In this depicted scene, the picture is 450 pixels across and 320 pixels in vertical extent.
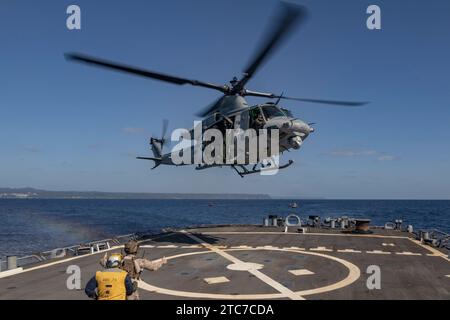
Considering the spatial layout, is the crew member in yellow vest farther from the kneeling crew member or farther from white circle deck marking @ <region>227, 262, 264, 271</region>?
white circle deck marking @ <region>227, 262, 264, 271</region>

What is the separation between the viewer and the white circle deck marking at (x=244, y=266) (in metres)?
17.9

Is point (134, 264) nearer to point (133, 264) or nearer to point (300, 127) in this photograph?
point (133, 264)

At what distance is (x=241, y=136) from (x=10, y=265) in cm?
1531

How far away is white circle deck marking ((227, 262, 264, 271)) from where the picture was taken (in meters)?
17.9

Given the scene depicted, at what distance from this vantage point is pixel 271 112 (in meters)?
23.5

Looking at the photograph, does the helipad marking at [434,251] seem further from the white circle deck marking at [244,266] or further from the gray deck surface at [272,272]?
the white circle deck marking at [244,266]

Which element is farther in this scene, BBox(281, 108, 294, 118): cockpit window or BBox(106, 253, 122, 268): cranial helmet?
BBox(281, 108, 294, 118): cockpit window

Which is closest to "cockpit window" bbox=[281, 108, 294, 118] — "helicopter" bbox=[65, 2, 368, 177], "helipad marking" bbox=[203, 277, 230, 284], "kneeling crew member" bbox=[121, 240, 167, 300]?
"helicopter" bbox=[65, 2, 368, 177]

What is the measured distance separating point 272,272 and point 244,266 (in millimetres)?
1867

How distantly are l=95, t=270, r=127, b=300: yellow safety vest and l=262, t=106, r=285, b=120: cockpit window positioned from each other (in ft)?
59.8

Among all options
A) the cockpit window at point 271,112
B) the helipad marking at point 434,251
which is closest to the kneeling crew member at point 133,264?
the cockpit window at point 271,112

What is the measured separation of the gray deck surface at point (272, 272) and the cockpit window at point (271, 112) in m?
8.93
